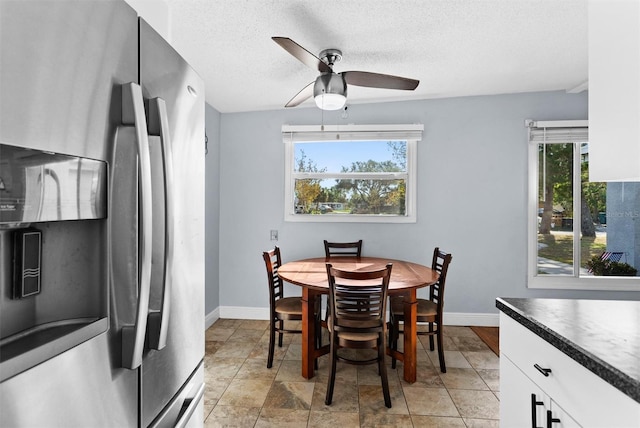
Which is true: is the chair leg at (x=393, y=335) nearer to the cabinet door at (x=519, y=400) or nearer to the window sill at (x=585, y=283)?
the cabinet door at (x=519, y=400)

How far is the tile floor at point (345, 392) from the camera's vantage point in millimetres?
2170

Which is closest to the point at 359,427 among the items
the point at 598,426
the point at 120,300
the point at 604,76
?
the point at 598,426

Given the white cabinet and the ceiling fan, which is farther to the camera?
the ceiling fan

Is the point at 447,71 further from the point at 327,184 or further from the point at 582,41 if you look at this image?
the point at 327,184

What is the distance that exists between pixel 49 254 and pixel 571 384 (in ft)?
4.32

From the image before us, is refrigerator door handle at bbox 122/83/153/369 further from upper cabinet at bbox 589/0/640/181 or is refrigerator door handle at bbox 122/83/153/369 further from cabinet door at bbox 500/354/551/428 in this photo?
upper cabinet at bbox 589/0/640/181

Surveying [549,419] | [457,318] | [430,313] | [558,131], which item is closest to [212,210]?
[430,313]

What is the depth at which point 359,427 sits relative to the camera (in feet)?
6.84

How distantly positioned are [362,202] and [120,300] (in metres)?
3.39

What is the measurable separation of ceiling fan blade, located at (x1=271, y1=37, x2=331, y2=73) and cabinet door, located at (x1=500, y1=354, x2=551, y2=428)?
187 cm

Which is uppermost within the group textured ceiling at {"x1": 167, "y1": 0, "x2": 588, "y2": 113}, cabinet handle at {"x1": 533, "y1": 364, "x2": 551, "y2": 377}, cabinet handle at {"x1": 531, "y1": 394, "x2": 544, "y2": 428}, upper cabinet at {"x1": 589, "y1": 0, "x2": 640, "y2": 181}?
textured ceiling at {"x1": 167, "y1": 0, "x2": 588, "y2": 113}

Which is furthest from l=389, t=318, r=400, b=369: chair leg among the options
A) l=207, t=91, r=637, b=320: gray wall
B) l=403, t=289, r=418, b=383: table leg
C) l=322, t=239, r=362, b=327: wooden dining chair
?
l=207, t=91, r=637, b=320: gray wall

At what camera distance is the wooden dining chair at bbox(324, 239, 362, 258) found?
382cm

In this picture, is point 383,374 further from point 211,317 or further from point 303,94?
point 211,317
